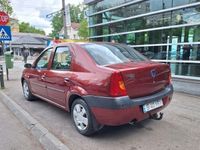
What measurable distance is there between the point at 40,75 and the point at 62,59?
1020mm

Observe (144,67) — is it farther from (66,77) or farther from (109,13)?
(109,13)

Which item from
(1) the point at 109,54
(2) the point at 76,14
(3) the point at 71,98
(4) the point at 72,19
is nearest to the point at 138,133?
(3) the point at 71,98

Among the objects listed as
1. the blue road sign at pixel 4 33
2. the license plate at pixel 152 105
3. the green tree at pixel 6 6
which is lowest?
the license plate at pixel 152 105

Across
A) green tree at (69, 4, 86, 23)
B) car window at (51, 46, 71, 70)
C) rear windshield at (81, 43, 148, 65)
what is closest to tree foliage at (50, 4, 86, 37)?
green tree at (69, 4, 86, 23)

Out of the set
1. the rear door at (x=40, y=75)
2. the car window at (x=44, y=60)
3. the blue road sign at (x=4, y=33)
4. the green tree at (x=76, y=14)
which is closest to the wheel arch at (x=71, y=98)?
the rear door at (x=40, y=75)

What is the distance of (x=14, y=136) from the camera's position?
3934 mm

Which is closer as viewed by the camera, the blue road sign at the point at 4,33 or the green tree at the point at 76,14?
the blue road sign at the point at 4,33

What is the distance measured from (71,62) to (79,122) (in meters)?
1.15

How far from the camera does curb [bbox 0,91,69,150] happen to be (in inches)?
132

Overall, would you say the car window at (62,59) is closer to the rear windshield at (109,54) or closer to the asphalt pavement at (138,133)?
the rear windshield at (109,54)

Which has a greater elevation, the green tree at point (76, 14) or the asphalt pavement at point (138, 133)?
the green tree at point (76, 14)

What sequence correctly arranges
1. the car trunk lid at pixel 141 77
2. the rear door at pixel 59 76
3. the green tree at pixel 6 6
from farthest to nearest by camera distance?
the green tree at pixel 6 6
the rear door at pixel 59 76
the car trunk lid at pixel 141 77

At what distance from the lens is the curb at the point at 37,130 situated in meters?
3.36

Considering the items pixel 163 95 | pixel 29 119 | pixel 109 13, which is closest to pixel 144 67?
pixel 163 95
